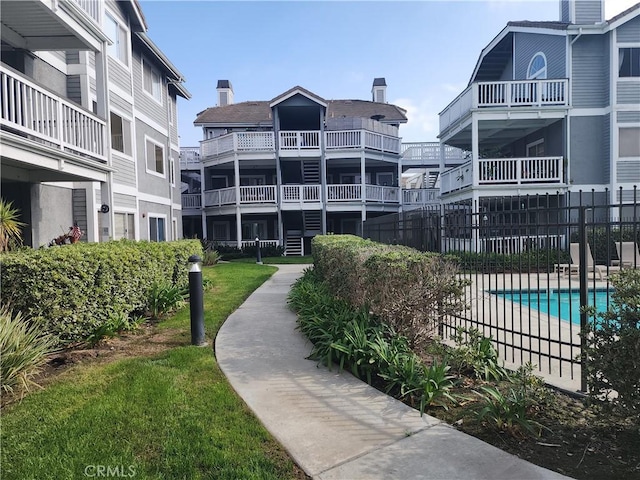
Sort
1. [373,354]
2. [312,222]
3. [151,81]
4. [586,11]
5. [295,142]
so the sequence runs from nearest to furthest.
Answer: [373,354] < [151,81] < [586,11] < [295,142] < [312,222]

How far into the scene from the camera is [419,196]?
26.5 meters

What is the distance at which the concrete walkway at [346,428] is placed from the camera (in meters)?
2.93

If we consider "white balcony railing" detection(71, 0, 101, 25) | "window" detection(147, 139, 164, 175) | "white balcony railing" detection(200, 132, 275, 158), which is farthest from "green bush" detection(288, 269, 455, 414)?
"white balcony railing" detection(200, 132, 275, 158)

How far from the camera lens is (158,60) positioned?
1702 centimetres

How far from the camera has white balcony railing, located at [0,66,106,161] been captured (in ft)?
22.9

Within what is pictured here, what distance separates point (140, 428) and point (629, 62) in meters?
21.7

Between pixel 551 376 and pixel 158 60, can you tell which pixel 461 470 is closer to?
Answer: pixel 551 376

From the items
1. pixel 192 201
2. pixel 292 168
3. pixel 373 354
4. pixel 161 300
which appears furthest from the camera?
pixel 292 168

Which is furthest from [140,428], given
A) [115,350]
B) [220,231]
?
[220,231]

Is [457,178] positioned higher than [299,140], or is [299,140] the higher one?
[299,140]

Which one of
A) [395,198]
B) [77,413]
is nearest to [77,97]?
[77,413]

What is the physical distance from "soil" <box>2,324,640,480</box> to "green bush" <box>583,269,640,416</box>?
0.17m

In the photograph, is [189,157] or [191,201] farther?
[189,157]

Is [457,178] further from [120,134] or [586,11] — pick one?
[120,134]
